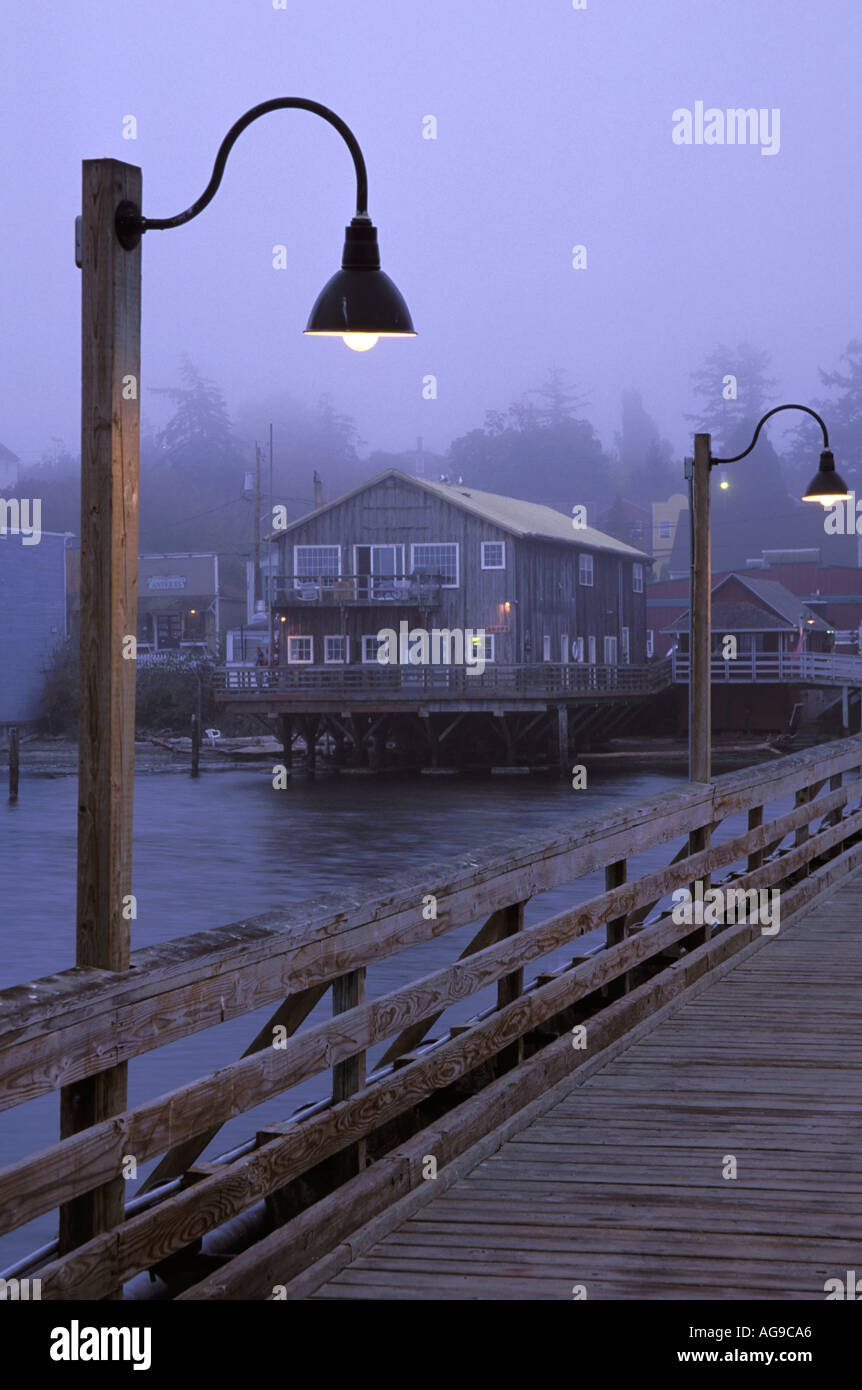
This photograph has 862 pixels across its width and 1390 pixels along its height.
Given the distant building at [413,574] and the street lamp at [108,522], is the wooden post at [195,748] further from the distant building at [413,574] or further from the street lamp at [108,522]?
the street lamp at [108,522]

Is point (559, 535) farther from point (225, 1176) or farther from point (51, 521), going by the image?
point (51, 521)

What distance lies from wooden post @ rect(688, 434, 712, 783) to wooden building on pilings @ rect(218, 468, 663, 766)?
39423 millimetres

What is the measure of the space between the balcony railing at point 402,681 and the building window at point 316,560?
3.24 metres

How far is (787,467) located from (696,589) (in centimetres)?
13503

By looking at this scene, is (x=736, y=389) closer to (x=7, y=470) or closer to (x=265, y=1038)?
(x=7, y=470)

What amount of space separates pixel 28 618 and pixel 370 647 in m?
18.3

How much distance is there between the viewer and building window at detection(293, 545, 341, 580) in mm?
53188

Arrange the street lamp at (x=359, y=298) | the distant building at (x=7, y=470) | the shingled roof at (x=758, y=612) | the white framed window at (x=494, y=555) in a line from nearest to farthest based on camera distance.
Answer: the street lamp at (x=359, y=298) → the white framed window at (x=494, y=555) → the shingled roof at (x=758, y=612) → the distant building at (x=7, y=470)

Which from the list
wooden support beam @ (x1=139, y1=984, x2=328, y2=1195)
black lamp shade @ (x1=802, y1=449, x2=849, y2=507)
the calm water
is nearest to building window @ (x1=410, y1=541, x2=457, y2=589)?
the calm water

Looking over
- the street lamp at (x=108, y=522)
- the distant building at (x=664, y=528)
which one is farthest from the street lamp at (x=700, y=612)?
the distant building at (x=664, y=528)

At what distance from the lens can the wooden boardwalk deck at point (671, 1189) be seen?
13.5 feet

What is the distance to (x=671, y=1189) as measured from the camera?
16.1ft

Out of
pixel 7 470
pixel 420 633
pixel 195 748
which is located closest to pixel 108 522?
pixel 420 633
